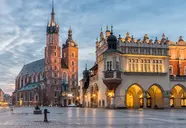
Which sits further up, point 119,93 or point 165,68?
point 165,68

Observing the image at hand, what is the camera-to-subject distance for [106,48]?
66000 millimetres

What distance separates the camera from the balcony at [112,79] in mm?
60719

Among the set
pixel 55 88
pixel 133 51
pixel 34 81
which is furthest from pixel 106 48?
pixel 34 81

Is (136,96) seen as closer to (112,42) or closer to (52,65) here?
(112,42)

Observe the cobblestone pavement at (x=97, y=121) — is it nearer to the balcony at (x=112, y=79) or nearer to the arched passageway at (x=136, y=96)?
the balcony at (x=112, y=79)

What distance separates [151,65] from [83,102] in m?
31.2

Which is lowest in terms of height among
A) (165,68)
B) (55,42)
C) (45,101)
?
(45,101)

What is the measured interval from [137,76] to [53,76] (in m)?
96.6

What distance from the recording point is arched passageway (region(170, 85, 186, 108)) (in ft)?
225

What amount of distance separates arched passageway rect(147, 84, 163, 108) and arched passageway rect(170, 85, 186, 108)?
4016mm

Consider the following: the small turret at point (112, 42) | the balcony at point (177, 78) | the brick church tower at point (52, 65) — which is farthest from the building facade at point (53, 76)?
the small turret at point (112, 42)

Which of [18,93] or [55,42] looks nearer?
[55,42]

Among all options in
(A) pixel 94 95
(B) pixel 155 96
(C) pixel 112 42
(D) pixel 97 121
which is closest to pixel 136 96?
(B) pixel 155 96

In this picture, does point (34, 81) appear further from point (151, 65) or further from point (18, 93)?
point (151, 65)
